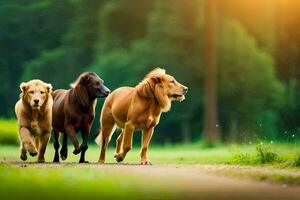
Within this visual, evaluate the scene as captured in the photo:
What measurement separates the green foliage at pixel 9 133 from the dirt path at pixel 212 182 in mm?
7358

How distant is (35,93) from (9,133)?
22.4ft

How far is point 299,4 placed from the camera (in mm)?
25500

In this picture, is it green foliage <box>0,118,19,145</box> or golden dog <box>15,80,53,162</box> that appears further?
green foliage <box>0,118,19,145</box>

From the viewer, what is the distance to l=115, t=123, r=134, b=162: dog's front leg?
11656mm

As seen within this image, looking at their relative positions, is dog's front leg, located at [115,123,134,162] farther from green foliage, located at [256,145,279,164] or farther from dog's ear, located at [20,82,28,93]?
green foliage, located at [256,145,279,164]

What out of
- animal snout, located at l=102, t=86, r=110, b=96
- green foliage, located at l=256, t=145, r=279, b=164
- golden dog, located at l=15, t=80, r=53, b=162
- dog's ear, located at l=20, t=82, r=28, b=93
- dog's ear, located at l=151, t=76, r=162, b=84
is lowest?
green foliage, located at l=256, t=145, r=279, b=164

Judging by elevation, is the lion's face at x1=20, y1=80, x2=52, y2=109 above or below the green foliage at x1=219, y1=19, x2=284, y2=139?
below

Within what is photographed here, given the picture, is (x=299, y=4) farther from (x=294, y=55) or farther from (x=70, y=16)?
(x=70, y=16)

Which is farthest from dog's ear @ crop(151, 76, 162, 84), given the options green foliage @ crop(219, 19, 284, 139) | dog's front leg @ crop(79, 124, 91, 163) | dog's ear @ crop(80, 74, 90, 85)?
green foliage @ crop(219, 19, 284, 139)

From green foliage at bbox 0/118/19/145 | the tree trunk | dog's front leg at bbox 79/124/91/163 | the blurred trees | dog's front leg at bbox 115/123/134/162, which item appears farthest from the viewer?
the blurred trees

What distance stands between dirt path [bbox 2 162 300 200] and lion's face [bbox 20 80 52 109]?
4.05 feet

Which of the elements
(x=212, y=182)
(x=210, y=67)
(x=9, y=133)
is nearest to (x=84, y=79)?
(x=212, y=182)

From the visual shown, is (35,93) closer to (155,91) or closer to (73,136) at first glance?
(73,136)

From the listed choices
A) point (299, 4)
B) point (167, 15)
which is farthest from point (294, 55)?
point (167, 15)
